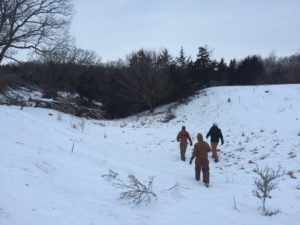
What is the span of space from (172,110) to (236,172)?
721 inches

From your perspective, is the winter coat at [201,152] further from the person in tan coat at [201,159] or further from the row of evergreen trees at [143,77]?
the row of evergreen trees at [143,77]

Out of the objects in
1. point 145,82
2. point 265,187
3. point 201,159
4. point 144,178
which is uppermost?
point 145,82

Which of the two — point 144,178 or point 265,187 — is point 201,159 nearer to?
point 144,178

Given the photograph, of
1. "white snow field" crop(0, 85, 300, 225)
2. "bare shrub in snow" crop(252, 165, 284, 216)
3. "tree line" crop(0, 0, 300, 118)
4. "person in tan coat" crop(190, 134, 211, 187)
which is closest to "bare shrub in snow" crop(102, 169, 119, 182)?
"white snow field" crop(0, 85, 300, 225)

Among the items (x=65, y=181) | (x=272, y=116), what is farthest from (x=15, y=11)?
(x=65, y=181)

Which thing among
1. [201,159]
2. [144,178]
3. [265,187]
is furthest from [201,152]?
[265,187]

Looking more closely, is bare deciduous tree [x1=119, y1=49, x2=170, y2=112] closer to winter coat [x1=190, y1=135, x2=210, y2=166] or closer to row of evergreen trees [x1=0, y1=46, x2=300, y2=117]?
row of evergreen trees [x1=0, y1=46, x2=300, y2=117]

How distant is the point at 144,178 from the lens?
440 inches

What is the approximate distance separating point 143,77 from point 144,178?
86.0 ft

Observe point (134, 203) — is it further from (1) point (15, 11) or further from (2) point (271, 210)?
(1) point (15, 11)

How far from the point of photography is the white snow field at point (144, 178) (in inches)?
284

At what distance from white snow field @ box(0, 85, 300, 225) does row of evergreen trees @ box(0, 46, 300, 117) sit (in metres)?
13.8

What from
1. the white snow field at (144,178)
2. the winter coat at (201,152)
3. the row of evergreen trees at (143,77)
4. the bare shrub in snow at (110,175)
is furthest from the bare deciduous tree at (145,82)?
the bare shrub in snow at (110,175)

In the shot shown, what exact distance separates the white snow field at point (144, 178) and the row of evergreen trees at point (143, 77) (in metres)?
13.8
